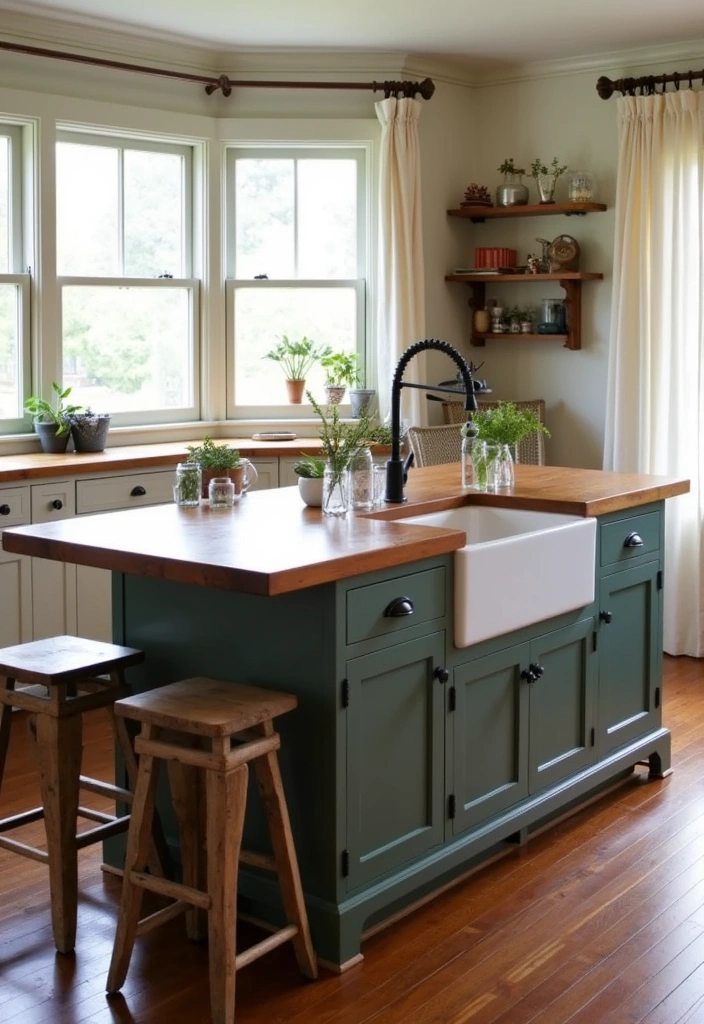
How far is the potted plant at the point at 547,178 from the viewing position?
235 inches

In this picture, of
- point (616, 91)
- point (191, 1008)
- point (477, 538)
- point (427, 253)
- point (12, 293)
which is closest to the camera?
point (191, 1008)

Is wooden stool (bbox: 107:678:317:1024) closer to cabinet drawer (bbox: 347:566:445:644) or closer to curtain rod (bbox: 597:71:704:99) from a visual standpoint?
cabinet drawer (bbox: 347:566:445:644)

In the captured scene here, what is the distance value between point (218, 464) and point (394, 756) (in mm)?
1046

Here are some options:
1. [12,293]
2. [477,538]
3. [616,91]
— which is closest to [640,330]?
[616,91]

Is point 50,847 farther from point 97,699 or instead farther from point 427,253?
point 427,253

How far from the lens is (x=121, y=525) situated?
127 inches

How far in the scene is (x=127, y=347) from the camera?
575 cm

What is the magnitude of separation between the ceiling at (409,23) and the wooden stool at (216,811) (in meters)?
3.22

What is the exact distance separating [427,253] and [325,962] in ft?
13.1

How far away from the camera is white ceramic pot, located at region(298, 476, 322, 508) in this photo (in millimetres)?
3525

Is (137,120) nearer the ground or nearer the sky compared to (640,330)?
nearer the sky

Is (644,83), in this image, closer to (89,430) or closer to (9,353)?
(89,430)

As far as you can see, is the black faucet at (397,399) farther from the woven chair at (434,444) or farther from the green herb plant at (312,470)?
the woven chair at (434,444)

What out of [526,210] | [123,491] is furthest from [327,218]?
[123,491]
